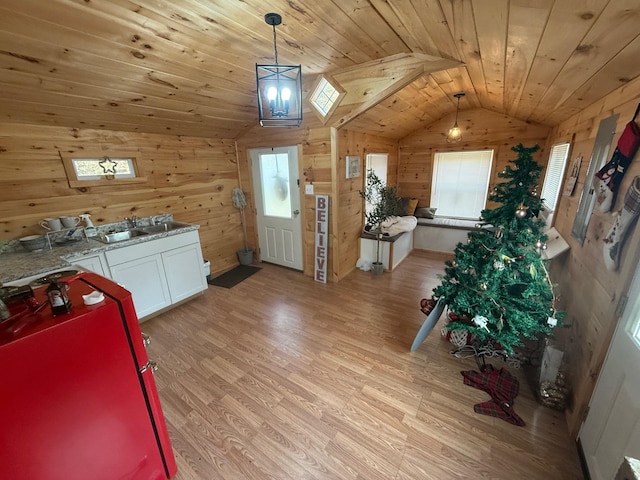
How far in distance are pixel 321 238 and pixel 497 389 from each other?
2.41 meters

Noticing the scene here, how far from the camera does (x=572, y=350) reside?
1.77 metres

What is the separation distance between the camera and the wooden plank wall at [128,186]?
233 centimetres

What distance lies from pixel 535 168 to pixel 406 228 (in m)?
2.56

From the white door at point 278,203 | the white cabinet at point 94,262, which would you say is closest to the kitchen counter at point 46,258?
the white cabinet at point 94,262

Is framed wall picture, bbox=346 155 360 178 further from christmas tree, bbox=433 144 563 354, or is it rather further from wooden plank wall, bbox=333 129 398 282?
christmas tree, bbox=433 144 563 354

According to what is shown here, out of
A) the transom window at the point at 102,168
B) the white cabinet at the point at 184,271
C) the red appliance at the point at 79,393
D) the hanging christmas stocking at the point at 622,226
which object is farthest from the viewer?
the white cabinet at the point at 184,271

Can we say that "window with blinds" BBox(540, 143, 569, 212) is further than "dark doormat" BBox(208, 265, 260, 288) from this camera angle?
No

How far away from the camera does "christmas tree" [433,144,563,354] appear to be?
1777 mm

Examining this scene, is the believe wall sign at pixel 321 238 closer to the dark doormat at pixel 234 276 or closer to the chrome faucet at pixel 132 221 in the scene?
the dark doormat at pixel 234 276

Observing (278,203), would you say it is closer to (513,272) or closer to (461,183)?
(513,272)

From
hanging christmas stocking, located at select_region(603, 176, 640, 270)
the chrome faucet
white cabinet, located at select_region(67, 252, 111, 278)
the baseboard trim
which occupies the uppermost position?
hanging christmas stocking, located at select_region(603, 176, 640, 270)

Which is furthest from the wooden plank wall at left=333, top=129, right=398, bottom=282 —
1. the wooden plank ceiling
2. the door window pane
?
the door window pane

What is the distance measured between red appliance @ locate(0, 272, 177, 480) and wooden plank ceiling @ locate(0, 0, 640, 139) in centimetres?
157

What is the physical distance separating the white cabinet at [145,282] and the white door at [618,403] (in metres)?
3.59
